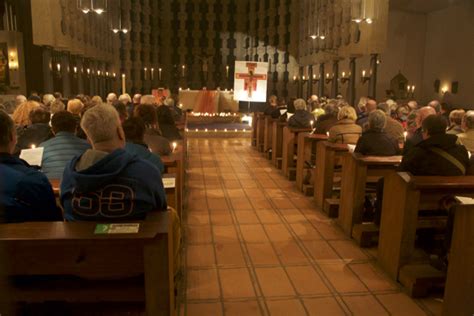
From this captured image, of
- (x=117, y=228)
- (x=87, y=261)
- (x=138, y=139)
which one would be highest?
(x=138, y=139)

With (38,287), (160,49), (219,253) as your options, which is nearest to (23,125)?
(219,253)

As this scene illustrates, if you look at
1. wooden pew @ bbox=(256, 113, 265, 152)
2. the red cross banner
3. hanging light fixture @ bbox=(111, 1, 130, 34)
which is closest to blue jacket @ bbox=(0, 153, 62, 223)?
wooden pew @ bbox=(256, 113, 265, 152)

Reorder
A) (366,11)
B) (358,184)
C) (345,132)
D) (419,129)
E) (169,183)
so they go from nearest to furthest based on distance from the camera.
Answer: (169,183) < (358,184) < (419,129) < (345,132) < (366,11)

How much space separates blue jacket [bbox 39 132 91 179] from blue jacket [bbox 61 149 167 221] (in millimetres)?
1336

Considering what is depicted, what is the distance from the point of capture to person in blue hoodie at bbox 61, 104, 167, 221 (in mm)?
2096

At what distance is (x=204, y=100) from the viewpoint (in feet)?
47.5

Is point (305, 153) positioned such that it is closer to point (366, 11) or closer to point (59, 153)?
point (59, 153)

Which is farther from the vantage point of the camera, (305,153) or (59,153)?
(305,153)

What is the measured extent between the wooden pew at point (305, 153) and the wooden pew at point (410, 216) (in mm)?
2486

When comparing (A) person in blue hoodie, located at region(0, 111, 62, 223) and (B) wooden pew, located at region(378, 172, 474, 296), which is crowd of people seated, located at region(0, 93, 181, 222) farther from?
(B) wooden pew, located at region(378, 172, 474, 296)

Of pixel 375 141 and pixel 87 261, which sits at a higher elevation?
pixel 375 141

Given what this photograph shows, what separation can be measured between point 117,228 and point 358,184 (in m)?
2.96

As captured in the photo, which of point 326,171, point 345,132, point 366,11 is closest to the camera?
point 326,171

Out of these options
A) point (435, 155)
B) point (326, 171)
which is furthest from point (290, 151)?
point (435, 155)
